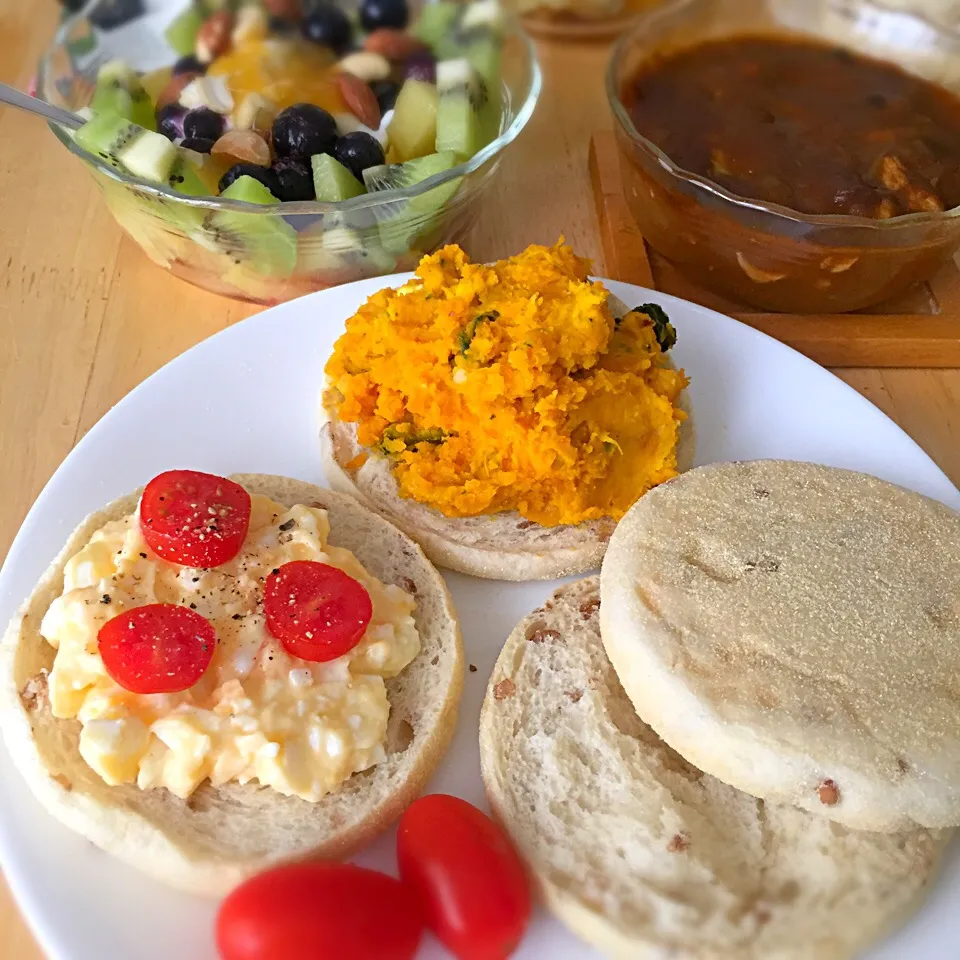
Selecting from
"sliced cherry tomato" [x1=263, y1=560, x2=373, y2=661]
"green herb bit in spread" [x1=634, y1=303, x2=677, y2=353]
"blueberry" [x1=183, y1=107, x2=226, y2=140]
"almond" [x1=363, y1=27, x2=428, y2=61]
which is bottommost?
"sliced cherry tomato" [x1=263, y1=560, x2=373, y2=661]

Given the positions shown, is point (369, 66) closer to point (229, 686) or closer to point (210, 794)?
point (229, 686)

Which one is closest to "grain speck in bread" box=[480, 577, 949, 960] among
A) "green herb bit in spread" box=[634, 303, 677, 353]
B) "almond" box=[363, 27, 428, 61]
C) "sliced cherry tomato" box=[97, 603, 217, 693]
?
"sliced cherry tomato" box=[97, 603, 217, 693]

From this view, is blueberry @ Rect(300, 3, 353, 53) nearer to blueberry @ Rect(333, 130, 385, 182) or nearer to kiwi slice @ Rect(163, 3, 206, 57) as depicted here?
kiwi slice @ Rect(163, 3, 206, 57)

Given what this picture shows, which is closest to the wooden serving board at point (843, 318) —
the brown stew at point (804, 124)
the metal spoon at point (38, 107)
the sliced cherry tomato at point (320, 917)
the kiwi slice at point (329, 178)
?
the brown stew at point (804, 124)

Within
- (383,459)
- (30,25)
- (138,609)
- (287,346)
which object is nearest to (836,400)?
(383,459)

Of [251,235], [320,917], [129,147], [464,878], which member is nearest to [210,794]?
[320,917]

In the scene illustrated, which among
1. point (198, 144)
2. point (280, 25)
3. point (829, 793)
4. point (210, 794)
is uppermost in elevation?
point (280, 25)
